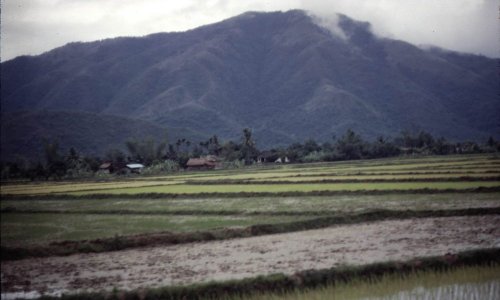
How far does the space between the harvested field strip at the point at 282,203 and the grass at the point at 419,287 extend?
8.24 meters

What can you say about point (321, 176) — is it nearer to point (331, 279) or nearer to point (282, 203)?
point (282, 203)

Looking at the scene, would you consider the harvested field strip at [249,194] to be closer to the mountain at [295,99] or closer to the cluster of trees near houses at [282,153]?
the cluster of trees near houses at [282,153]

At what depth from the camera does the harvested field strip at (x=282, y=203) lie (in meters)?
19.7

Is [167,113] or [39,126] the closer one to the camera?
[39,126]

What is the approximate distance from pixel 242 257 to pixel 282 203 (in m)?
9.63

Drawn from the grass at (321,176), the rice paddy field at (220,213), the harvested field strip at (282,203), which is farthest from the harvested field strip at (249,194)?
the grass at (321,176)

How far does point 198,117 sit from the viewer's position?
13950 centimetres

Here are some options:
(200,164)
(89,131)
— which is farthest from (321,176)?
(89,131)

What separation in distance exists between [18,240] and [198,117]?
126m

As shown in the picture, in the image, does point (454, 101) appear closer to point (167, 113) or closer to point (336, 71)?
point (336, 71)

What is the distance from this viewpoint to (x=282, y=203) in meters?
22.6

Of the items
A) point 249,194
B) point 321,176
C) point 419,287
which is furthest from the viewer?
point 321,176

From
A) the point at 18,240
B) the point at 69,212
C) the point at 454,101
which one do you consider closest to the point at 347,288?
the point at 18,240

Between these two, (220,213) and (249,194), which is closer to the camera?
(220,213)
